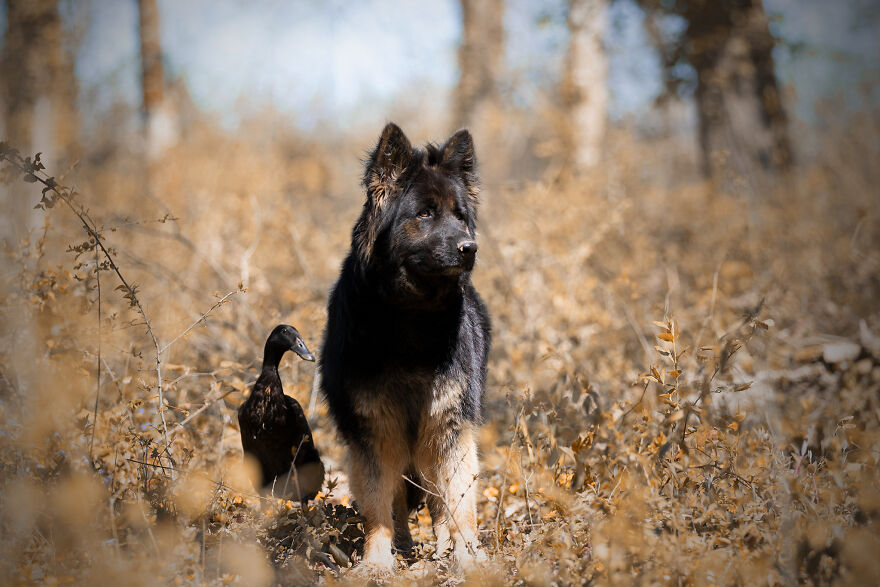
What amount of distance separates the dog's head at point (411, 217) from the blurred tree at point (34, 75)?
4.52 m

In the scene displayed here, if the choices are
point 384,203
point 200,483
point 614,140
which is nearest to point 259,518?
point 200,483

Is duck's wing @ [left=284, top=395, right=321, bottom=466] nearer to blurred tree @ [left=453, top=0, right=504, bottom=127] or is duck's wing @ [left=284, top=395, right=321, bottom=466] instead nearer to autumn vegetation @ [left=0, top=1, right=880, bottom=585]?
autumn vegetation @ [left=0, top=1, right=880, bottom=585]

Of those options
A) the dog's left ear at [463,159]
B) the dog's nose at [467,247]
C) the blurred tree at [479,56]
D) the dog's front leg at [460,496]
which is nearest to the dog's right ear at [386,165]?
the dog's left ear at [463,159]

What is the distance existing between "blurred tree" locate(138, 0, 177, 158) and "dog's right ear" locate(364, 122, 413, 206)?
10.7m

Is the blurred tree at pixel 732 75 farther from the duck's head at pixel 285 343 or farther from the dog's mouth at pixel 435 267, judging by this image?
the duck's head at pixel 285 343

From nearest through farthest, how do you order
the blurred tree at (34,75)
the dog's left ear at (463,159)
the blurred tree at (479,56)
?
the dog's left ear at (463,159)
the blurred tree at (34,75)
the blurred tree at (479,56)

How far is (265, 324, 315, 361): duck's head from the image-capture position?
412cm

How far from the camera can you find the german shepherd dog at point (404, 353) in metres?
3.70

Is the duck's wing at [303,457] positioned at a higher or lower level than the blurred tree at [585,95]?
lower

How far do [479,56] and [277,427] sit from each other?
9.73 meters

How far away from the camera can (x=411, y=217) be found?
380 centimetres

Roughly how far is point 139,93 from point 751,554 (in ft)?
45.8

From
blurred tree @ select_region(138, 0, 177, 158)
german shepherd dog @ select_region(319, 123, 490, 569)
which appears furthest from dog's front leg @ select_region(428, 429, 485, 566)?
blurred tree @ select_region(138, 0, 177, 158)

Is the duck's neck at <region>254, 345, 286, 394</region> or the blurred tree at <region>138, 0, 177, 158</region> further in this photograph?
the blurred tree at <region>138, 0, 177, 158</region>
